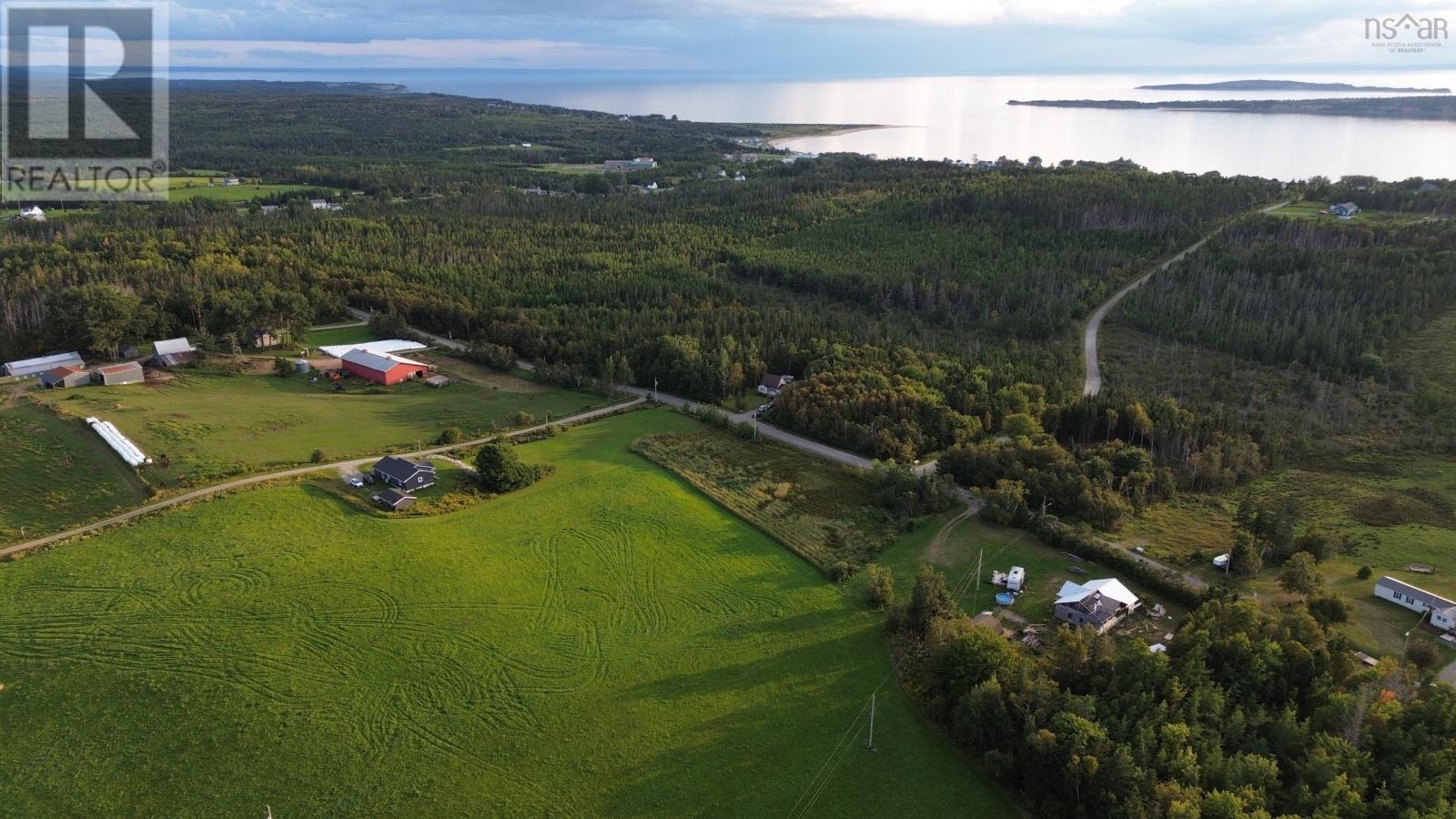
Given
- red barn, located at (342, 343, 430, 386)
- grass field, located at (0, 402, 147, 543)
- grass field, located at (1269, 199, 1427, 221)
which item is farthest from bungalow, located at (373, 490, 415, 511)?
grass field, located at (1269, 199, 1427, 221)

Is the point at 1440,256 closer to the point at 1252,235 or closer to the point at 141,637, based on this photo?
the point at 1252,235

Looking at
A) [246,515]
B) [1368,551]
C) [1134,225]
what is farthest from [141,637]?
[1134,225]

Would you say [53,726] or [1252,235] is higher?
[1252,235]

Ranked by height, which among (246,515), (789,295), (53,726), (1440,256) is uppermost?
(1440,256)

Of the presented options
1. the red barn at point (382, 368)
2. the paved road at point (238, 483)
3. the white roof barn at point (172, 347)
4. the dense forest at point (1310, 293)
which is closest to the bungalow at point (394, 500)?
the paved road at point (238, 483)

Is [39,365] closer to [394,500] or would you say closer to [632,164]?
[394,500]

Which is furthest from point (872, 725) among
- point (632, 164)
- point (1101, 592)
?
point (632, 164)
